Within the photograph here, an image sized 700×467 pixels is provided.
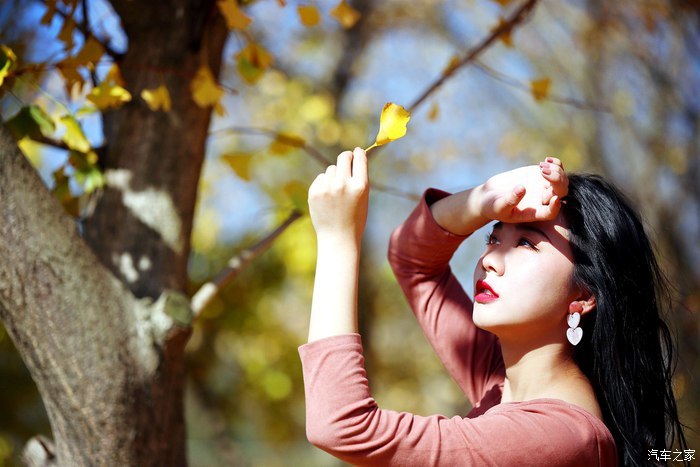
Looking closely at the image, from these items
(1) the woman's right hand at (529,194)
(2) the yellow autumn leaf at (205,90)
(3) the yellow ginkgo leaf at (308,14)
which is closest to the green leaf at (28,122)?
(2) the yellow autumn leaf at (205,90)

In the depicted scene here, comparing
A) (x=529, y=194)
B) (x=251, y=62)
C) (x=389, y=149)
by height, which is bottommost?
(x=529, y=194)

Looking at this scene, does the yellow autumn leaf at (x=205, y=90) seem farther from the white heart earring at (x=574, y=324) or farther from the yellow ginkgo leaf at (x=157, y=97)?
the white heart earring at (x=574, y=324)

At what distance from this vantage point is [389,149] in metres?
6.60

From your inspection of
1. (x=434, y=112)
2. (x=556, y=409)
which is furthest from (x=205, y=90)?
(x=556, y=409)

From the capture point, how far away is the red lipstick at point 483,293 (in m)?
1.26

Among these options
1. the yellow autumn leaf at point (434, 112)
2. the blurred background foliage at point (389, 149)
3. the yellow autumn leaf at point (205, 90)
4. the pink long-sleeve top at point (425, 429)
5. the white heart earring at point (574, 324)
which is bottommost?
the pink long-sleeve top at point (425, 429)

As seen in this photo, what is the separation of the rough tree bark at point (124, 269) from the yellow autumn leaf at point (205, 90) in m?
0.05

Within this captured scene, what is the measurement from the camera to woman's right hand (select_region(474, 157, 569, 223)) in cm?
122

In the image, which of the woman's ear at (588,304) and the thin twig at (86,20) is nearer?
the woman's ear at (588,304)

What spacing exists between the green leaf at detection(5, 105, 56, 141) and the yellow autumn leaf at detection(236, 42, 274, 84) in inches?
17.0

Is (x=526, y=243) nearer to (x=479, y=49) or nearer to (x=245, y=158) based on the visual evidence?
(x=479, y=49)

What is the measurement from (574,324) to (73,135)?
0.97 metres

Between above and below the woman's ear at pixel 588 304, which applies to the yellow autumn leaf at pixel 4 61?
above

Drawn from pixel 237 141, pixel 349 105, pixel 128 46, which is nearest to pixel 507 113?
pixel 349 105
